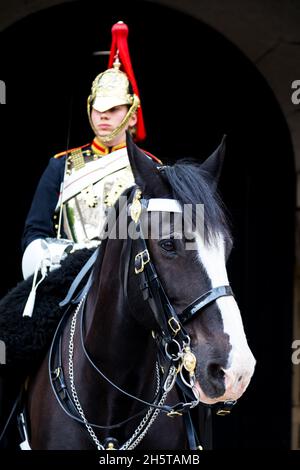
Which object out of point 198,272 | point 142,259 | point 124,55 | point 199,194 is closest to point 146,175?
point 199,194

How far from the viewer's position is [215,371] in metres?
3.00

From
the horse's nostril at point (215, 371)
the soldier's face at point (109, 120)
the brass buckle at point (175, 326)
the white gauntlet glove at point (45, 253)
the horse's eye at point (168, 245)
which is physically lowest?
the horse's nostril at point (215, 371)

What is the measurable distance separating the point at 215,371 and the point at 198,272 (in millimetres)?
309

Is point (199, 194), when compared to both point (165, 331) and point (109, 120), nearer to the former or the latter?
point (165, 331)

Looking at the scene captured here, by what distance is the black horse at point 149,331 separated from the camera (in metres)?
3.03

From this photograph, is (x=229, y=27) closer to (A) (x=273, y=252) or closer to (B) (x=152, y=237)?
(A) (x=273, y=252)

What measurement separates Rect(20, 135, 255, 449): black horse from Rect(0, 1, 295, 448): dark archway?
3.04 metres

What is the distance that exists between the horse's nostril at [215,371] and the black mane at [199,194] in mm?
402

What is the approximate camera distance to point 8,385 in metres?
4.00

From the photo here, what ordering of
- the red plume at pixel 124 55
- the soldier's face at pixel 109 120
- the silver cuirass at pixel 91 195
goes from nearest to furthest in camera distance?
the silver cuirass at pixel 91 195 < the soldier's face at pixel 109 120 < the red plume at pixel 124 55

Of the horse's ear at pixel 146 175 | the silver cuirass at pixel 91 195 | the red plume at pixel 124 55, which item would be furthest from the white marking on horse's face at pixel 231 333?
the red plume at pixel 124 55

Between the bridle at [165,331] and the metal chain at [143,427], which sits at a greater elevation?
the bridle at [165,331]

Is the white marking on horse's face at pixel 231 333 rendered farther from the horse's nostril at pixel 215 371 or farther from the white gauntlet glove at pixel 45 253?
the white gauntlet glove at pixel 45 253

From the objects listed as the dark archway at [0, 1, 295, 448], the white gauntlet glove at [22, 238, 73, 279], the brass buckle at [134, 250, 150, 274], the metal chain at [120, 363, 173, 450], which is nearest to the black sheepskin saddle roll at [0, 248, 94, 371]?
the white gauntlet glove at [22, 238, 73, 279]
